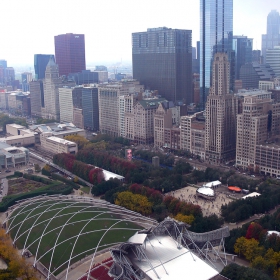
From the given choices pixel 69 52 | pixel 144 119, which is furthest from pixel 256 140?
pixel 69 52

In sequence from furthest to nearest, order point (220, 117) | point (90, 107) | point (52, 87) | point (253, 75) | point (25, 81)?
point (25, 81), point (52, 87), point (253, 75), point (90, 107), point (220, 117)

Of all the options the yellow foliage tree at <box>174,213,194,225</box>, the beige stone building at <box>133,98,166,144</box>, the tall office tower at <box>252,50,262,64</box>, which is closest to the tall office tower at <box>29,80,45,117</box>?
the beige stone building at <box>133,98,166,144</box>

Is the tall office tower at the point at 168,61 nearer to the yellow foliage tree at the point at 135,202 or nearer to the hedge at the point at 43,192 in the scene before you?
the hedge at the point at 43,192

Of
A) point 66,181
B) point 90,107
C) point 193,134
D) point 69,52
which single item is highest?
point 69,52

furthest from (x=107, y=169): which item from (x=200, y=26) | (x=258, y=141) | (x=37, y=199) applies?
(x=200, y=26)

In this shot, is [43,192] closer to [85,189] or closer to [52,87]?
[85,189]

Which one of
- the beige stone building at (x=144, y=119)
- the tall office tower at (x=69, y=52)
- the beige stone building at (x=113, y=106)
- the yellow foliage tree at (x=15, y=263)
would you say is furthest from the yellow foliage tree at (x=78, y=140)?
the tall office tower at (x=69, y=52)
